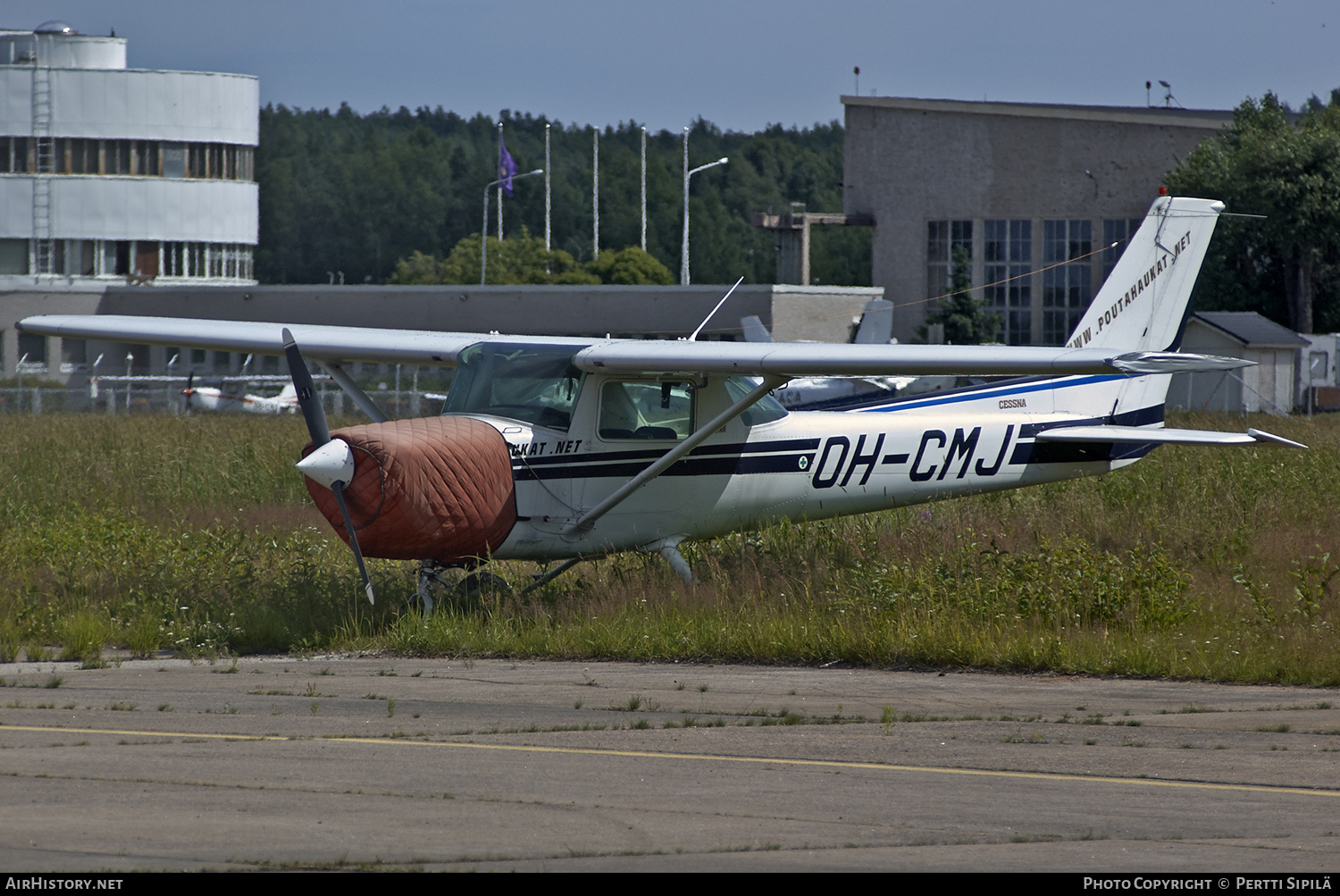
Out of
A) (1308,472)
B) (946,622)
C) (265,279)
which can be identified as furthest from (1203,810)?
(265,279)

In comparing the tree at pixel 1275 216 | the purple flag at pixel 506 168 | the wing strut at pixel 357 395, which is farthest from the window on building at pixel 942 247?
the wing strut at pixel 357 395

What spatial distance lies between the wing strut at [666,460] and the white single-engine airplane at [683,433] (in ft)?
0.05

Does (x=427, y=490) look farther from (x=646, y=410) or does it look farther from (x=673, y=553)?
(x=673, y=553)

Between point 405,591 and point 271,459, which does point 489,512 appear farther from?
point 271,459

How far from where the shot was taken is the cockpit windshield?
35.0ft

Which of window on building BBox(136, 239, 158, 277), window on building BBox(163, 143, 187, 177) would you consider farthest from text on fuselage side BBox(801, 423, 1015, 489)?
window on building BBox(163, 143, 187, 177)

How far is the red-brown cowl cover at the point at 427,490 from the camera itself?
30.3 ft

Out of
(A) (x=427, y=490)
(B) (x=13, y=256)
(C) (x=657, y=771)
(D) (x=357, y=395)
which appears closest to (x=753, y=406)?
(A) (x=427, y=490)

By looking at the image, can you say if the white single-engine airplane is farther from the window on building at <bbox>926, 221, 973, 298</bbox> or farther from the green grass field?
the window on building at <bbox>926, 221, 973, 298</bbox>

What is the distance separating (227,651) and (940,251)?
5302 centimetres

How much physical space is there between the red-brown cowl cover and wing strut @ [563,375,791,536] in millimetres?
668

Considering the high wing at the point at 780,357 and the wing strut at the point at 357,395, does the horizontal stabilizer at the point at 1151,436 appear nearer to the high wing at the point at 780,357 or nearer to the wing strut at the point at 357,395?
the high wing at the point at 780,357

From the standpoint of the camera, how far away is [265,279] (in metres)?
128

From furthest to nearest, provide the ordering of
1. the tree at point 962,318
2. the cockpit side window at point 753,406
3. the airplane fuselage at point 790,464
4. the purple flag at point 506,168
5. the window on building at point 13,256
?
1. the purple flag at point 506,168
2. the window on building at point 13,256
3. the tree at point 962,318
4. the cockpit side window at point 753,406
5. the airplane fuselage at point 790,464
